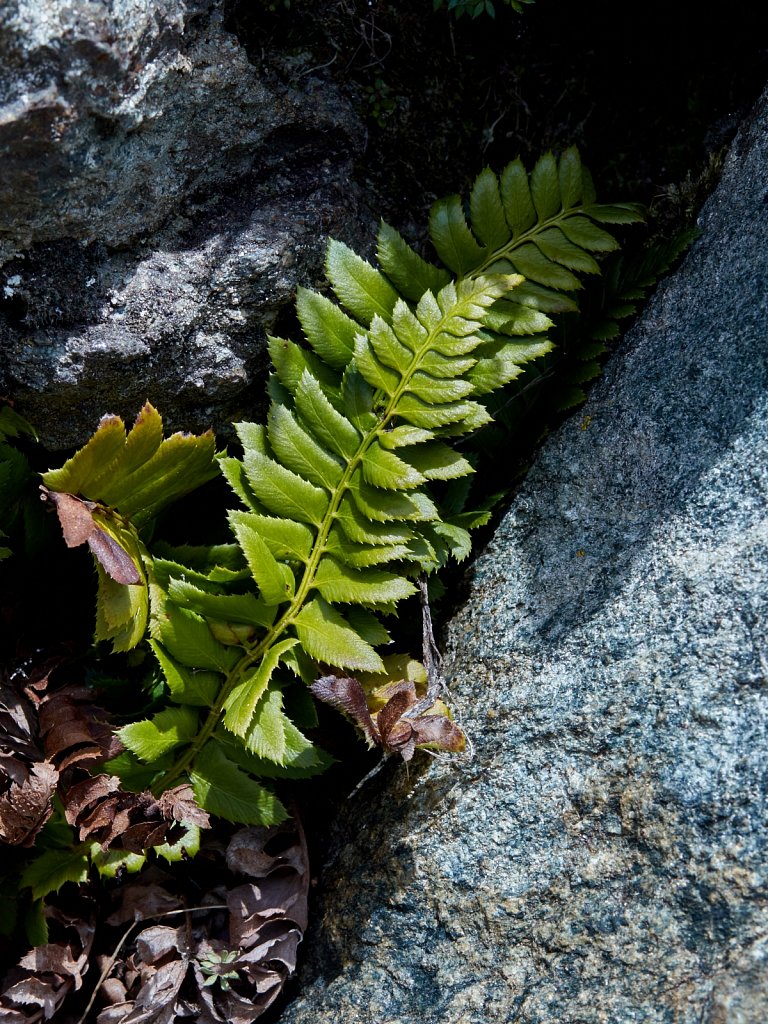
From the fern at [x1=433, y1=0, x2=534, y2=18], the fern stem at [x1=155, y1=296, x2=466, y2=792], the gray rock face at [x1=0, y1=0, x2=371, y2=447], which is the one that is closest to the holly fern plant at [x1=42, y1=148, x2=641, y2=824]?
the fern stem at [x1=155, y1=296, x2=466, y2=792]

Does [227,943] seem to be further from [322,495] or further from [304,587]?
[322,495]

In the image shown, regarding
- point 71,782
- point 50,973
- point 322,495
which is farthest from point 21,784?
point 322,495

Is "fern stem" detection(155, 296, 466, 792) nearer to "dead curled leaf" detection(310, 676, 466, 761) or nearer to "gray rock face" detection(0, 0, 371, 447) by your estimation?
"dead curled leaf" detection(310, 676, 466, 761)

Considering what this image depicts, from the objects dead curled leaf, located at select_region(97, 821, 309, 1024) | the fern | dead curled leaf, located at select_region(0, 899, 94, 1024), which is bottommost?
dead curled leaf, located at select_region(97, 821, 309, 1024)

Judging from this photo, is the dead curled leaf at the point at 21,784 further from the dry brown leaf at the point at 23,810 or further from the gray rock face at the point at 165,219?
the gray rock face at the point at 165,219

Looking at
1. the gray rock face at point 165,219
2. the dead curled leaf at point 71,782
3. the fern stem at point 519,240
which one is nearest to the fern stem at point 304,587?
the dead curled leaf at point 71,782
